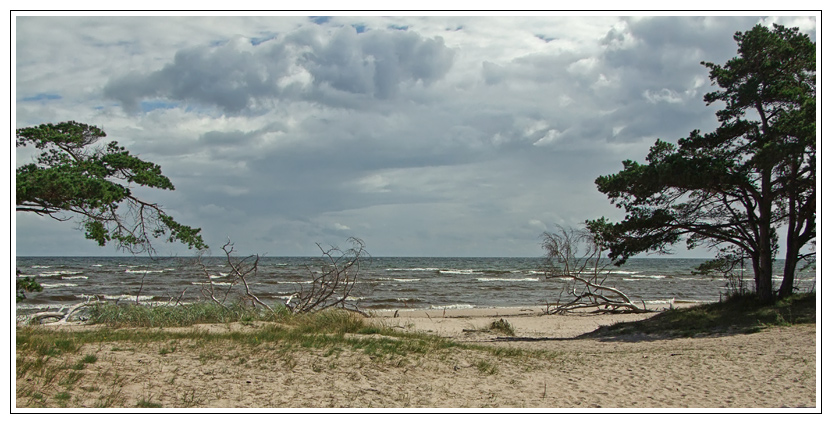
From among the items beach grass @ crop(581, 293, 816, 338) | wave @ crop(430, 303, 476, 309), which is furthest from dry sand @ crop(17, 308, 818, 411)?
wave @ crop(430, 303, 476, 309)

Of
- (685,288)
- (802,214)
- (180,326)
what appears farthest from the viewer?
(685,288)

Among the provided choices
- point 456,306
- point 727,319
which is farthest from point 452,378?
point 456,306

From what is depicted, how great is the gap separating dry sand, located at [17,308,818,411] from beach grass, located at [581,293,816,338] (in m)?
2.89

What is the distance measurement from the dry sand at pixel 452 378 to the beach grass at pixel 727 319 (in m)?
2.89

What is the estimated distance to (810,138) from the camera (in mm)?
13008

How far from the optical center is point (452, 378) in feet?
28.2

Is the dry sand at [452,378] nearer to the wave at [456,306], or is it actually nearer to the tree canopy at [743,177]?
the tree canopy at [743,177]

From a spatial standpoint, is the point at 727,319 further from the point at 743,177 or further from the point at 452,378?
the point at 452,378

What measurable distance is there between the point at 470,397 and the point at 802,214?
1219cm

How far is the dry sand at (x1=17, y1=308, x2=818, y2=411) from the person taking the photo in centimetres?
722

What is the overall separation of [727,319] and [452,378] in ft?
Result: 34.1

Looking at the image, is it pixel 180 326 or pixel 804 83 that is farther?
pixel 804 83
